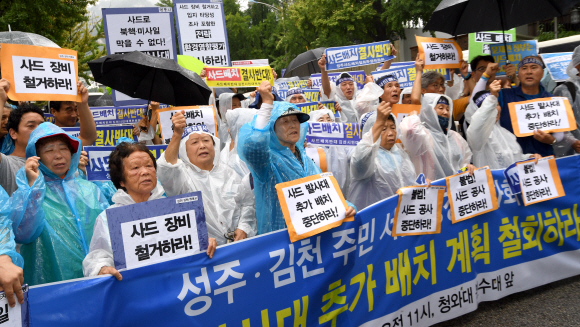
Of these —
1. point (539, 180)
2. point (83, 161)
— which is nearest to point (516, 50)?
point (539, 180)

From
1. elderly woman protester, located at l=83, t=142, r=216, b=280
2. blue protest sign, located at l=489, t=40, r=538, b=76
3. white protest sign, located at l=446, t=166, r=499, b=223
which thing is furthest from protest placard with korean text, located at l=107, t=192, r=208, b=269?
blue protest sign, located at l=489, t=40, r=538, b=76

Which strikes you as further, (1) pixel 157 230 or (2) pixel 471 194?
(2) pixel 471 194

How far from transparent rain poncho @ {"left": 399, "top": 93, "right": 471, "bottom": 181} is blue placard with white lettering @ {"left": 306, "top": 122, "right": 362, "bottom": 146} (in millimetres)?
526

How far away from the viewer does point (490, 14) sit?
5.53 metres

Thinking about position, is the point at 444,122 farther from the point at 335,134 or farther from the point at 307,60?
the point at 307,60

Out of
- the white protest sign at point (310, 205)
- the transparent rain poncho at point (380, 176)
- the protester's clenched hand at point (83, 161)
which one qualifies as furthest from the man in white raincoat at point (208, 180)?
the transparent rain poncho at point (380, 176)

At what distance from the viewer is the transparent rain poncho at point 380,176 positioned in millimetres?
3754

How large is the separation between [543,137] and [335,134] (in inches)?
77.5

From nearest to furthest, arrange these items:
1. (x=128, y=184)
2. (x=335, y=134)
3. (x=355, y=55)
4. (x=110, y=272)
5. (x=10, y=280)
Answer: (x=10, y=280) < (x=110, y=272) < (x=128, y=184) < (x=335, y=134) < (x=355, y=55)

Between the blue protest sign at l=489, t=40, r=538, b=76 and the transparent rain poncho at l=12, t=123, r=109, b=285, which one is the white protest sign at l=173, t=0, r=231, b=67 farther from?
the transparent rain poncho at l=12, t=123, r=109, b=285

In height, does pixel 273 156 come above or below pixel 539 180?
above

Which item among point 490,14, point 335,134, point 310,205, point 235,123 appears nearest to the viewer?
point 310,205

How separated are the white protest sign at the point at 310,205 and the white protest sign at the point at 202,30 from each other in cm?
388

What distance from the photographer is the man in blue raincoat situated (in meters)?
3.01
